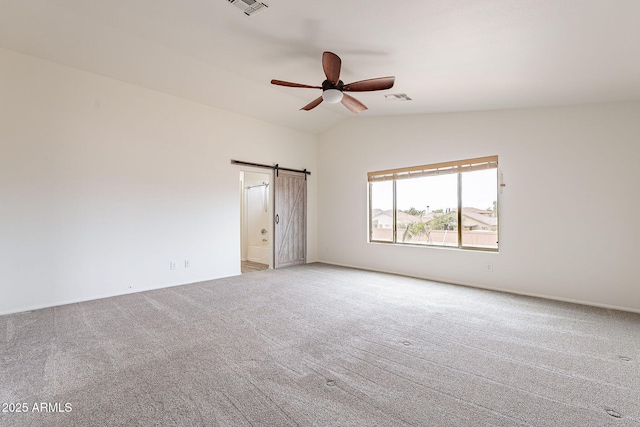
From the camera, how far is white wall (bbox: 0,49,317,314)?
3779 mm

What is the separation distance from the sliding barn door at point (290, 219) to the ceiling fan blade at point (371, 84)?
3.50 metres

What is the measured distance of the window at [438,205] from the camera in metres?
4.89

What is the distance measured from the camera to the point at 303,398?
1.96 m

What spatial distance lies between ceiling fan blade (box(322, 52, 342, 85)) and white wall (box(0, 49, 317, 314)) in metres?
3.16

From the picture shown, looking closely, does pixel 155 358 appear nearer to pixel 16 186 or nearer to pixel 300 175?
pixel 16 186

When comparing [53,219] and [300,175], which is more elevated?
[300,175]

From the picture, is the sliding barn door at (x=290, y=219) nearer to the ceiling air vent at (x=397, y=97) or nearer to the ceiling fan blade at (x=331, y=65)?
the ceiling air vent at (x=397, y=97)

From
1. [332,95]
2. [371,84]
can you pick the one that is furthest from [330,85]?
[371,84]

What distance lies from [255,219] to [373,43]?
5.69 meters

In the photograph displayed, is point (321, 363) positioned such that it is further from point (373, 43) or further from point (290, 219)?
point (290, 219)

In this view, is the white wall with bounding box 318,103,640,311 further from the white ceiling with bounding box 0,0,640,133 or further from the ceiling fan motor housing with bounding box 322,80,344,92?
the ceiling fan motor housing with bounding box 322,80,344,92

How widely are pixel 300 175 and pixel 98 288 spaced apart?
14.5 ft

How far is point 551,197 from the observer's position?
4.22m

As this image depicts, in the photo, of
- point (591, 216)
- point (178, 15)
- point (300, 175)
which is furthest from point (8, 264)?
point (591, 216)
